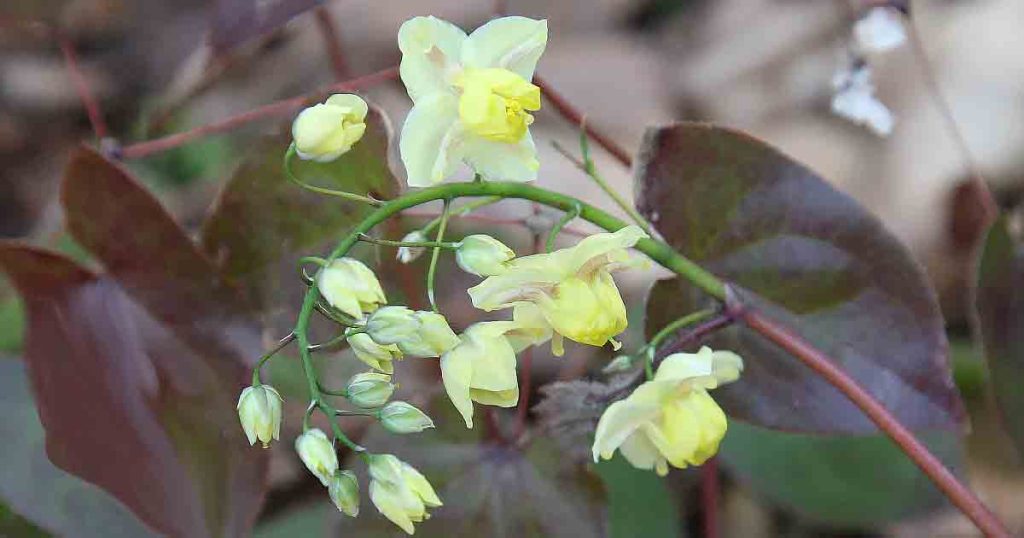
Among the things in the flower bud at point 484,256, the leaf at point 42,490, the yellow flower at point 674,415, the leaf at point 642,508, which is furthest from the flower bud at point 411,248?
the leaf at point 642,508

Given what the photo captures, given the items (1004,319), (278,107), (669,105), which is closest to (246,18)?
(278,107)

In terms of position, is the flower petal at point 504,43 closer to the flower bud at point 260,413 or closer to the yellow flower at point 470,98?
the yellow flower at point 470,98

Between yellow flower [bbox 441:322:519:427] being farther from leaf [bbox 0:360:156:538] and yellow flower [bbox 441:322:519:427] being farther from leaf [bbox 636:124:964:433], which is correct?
leaf [bbox 0:360:156:538]

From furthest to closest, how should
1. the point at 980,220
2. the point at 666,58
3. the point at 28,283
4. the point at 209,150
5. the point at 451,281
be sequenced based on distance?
the point at 666,58
the point at 209,150
the point at 980,220
the point at 451,281
the point at 28,283

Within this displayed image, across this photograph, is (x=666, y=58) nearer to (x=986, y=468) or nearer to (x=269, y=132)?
(x=986, y=468)

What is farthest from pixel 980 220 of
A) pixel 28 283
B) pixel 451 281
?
pixel 28 283

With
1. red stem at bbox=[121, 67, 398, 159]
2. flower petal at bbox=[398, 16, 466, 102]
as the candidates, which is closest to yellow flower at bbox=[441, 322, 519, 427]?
flower petal at bbox=[398, 16, 466, 102]
